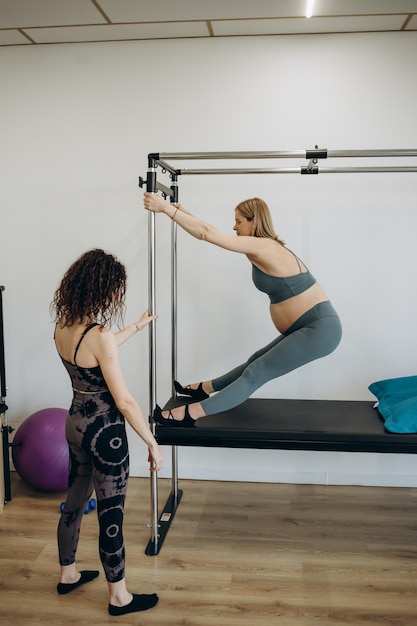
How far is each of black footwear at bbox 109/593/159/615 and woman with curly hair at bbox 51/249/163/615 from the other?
12 centimetres

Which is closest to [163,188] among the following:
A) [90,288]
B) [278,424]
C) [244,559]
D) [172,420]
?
[90,288]

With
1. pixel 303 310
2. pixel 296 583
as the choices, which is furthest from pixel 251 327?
pixel 296 583

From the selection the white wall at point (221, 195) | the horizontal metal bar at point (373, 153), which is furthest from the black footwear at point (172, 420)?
the horizontal metal bar at point (373, 153)

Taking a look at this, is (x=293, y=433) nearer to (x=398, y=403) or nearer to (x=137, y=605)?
(x=398, y=403)

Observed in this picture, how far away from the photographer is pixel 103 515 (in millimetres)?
2246

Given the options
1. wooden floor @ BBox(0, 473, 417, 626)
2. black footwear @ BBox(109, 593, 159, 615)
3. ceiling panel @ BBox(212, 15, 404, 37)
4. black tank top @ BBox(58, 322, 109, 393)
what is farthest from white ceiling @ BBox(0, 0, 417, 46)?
black footwear @ BBox(109, 593, 159, 615)

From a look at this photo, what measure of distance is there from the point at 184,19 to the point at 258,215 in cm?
126

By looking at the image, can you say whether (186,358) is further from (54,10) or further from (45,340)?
(54,10)

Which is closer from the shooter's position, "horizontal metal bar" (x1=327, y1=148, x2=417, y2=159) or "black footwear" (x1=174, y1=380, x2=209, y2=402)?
"horizontal metal bar" (x1=327, y1=148, x2=417, y2=159)

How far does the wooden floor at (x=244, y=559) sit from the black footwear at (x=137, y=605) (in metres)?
0.03

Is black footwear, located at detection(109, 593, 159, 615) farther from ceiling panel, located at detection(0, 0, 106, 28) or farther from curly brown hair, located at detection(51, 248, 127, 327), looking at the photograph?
ceiling panel, located at detection(0, 0, 106, 28)

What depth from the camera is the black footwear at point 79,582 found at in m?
2.51

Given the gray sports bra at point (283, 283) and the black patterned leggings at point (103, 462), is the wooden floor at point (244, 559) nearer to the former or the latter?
the black patterned leggings at point (103, 462)

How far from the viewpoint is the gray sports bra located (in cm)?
273
